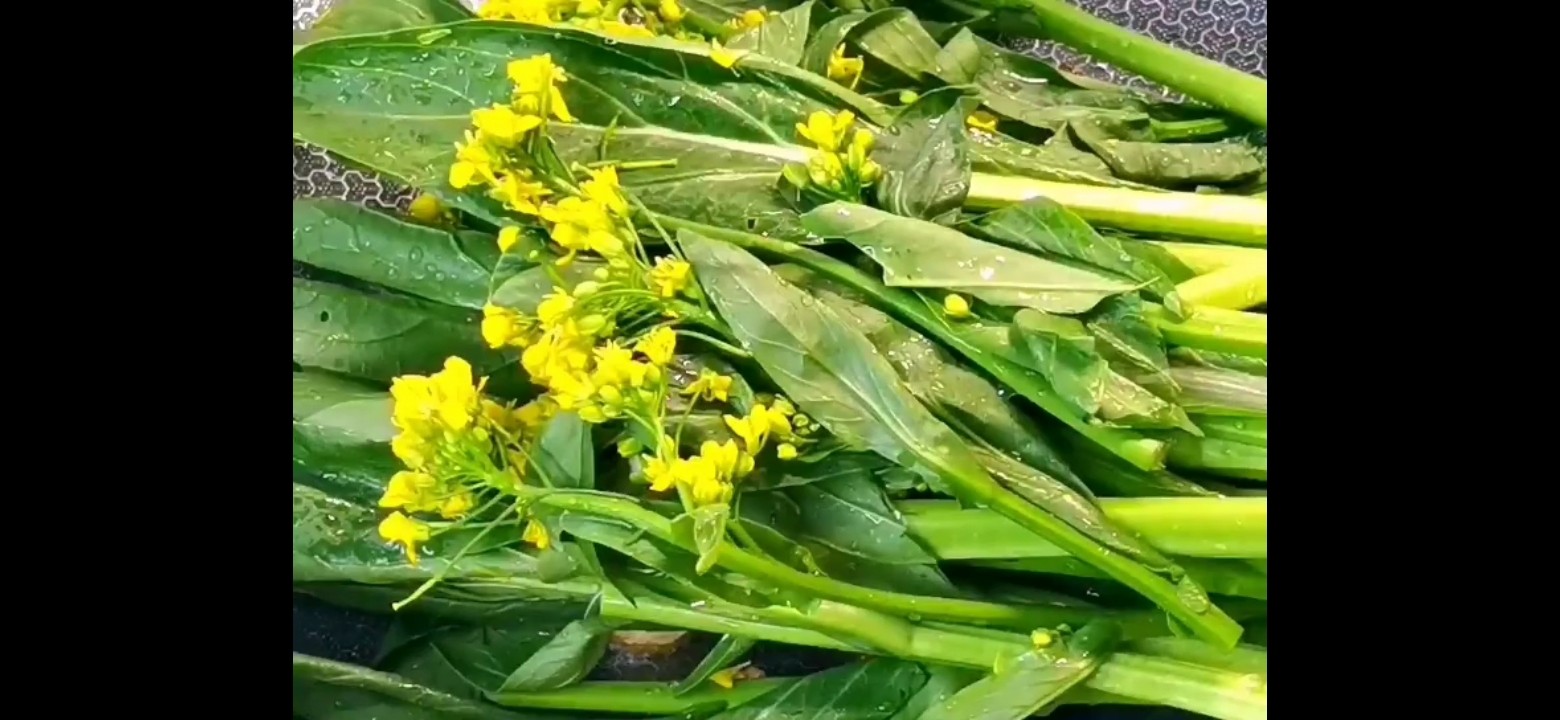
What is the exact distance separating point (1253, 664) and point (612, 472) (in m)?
0.38

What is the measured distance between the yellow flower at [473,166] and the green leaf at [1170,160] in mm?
410

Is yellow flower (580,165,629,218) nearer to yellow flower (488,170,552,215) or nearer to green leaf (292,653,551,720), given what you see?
yellow flower (488,170,552,215)

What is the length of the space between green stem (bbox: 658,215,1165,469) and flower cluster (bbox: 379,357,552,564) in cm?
17

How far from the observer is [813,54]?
92cm

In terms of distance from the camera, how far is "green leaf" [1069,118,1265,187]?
2.93ft

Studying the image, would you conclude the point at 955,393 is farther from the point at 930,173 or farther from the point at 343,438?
the point at 343,438

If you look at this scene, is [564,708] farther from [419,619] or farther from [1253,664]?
[1253,664]

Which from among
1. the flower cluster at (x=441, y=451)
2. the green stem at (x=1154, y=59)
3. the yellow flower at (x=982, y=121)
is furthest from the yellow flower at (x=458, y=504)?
the green stem at (x=1154, y=59)

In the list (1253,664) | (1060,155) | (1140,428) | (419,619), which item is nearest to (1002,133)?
(1060,155)

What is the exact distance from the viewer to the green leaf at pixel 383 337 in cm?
86

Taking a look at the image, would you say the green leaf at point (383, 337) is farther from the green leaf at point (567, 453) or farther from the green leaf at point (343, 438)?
the green leaf at point (567, 453)

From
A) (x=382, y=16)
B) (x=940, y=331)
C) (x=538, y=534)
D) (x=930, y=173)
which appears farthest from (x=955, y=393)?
(x=382, y=16)

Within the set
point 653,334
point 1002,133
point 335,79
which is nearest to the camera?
point 653,334

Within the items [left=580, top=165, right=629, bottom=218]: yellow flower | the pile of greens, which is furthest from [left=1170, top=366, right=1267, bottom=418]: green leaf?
[left=580, top=165, right=629, bottom=218]: yellow flower
